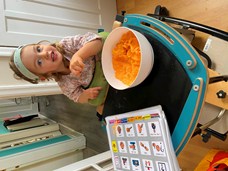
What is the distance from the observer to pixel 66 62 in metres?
1.10

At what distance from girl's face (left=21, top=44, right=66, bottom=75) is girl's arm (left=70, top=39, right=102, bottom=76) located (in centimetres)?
13

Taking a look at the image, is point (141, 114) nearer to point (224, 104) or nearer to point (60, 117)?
point (224, 104)

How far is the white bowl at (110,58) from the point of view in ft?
2.33

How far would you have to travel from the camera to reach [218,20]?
1.42 metres

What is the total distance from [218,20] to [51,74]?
1.12m

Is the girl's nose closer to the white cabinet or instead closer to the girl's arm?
the girl's arm

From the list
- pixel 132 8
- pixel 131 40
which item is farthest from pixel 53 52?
pixel 132 8

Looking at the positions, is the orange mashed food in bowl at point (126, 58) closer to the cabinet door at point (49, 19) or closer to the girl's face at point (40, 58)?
the girl's face at point (40, 58)

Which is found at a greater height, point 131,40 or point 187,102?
point 131,40

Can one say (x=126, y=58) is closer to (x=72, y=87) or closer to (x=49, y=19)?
(x=72, y=87)

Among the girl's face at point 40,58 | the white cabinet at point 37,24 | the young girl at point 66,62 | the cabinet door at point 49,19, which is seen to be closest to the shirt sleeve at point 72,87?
the young girl at point 66,62

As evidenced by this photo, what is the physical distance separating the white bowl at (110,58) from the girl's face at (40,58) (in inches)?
10.7

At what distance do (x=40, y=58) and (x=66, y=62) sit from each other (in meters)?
0.14

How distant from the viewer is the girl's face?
996mm
